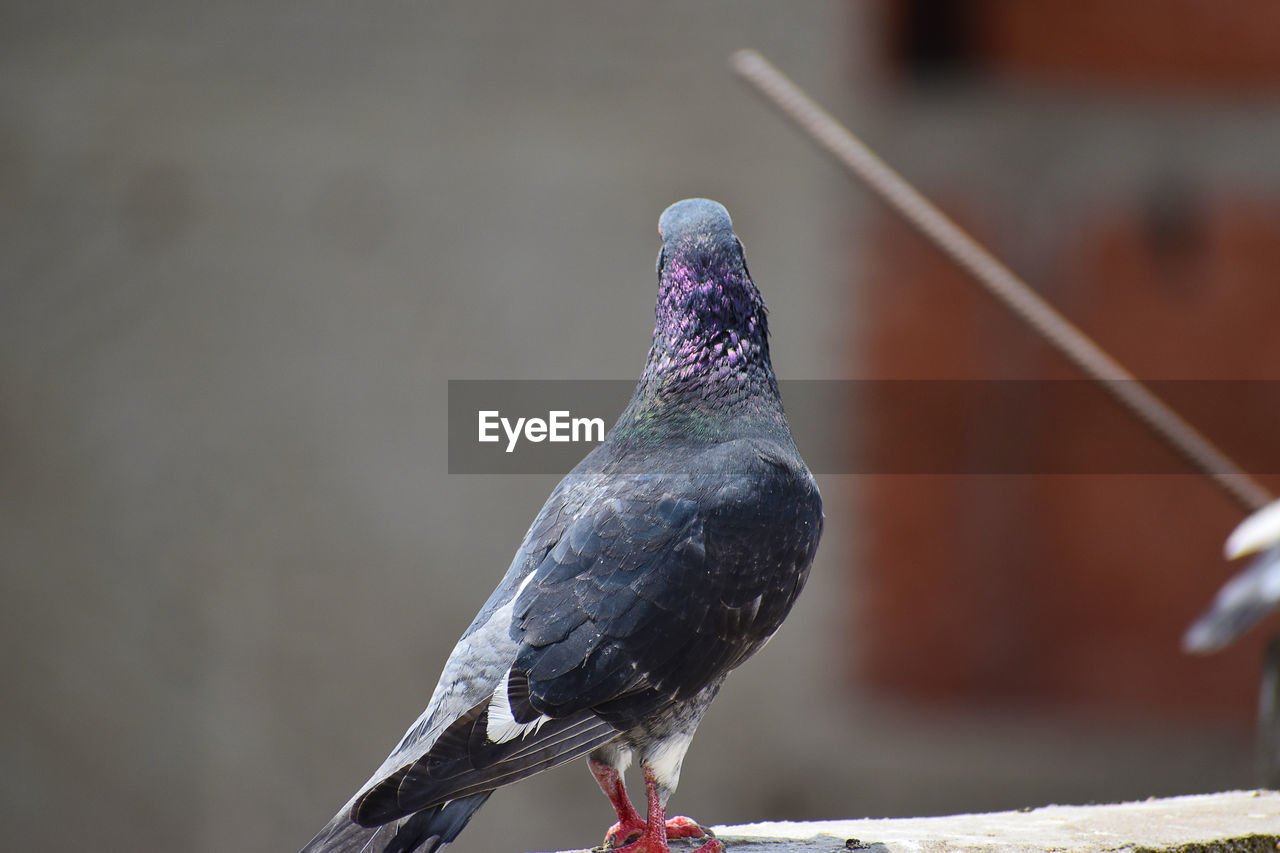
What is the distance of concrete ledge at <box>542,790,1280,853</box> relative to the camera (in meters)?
1.51

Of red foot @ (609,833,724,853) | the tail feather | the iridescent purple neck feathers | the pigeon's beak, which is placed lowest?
red foot @ (609,833,724,853)

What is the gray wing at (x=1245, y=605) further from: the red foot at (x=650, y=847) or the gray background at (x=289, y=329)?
the gray background at (x=289, y=329)

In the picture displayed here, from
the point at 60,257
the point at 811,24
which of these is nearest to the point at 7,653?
the point at 60,257

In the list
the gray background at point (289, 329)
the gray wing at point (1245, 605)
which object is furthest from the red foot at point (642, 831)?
the gray background at point (289, 329)

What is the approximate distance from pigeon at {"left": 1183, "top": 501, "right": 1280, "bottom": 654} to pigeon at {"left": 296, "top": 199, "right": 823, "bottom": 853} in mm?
478

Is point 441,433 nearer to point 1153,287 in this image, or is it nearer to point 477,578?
point 477,578

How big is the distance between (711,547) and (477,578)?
86.1 inches

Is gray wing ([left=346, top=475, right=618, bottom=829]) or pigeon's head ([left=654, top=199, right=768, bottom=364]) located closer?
gray wing ([left=346, top=475, right=618, bottom=829])

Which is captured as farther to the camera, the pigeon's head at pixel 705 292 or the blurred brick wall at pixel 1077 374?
the blurred brick wall at pixel 1077 374

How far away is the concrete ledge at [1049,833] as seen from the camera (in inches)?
59.5

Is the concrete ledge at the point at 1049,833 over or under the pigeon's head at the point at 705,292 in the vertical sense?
under

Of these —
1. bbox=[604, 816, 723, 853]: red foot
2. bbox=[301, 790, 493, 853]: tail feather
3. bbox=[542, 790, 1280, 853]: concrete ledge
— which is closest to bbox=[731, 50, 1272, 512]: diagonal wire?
bbox=[542, 790, 1280, 853]: concrete ledge

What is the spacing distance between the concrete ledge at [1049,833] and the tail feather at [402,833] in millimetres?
390

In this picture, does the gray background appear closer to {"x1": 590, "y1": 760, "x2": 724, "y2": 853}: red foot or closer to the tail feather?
{"x1": 590, "y1": 760, "x2": 724, "y2": 853}: red foot
